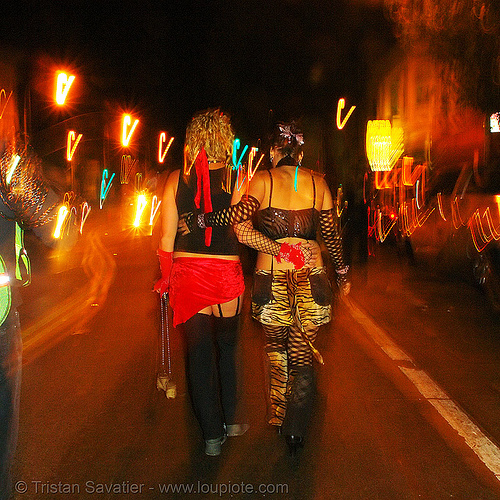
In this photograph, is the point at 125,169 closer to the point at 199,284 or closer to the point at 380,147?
the point at 380,147

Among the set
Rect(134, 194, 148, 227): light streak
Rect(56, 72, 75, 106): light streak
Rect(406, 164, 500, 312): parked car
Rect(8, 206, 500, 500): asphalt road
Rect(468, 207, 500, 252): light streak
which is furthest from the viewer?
Rect(468, 207, 500, 252): light streak

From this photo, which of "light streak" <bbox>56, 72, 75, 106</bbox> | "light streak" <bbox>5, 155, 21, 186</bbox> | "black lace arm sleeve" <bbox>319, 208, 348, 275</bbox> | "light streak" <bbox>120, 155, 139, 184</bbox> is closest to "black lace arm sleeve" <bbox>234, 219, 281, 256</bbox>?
"black lace arm sleeve" <bbox>319, 208, 348, 275</bbox>

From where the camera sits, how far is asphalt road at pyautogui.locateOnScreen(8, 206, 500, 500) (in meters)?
3.38

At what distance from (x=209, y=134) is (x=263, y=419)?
2.08 m

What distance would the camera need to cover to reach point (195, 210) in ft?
11.9

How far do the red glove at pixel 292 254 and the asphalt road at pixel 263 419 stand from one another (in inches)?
29.1

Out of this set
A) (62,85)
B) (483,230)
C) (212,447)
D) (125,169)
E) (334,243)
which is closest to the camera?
(212,447)

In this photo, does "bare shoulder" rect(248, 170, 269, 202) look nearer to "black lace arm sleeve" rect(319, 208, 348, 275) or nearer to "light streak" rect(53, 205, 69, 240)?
"black lace arm sleeve" rect(319, 208, 348, 275)

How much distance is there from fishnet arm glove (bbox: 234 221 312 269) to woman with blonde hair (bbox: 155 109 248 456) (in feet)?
0.36

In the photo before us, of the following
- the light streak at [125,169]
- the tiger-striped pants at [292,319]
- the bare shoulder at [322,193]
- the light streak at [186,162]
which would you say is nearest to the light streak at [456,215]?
the bare shoulder at [322,193]

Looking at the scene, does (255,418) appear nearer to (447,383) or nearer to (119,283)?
(447,383)

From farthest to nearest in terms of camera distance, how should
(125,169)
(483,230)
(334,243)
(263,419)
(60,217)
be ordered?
(125,169), (483,230), (263,419), (334,243), (60,217)

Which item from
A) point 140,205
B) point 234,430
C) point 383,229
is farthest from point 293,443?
point 383,229

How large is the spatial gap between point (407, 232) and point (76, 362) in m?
15.7
